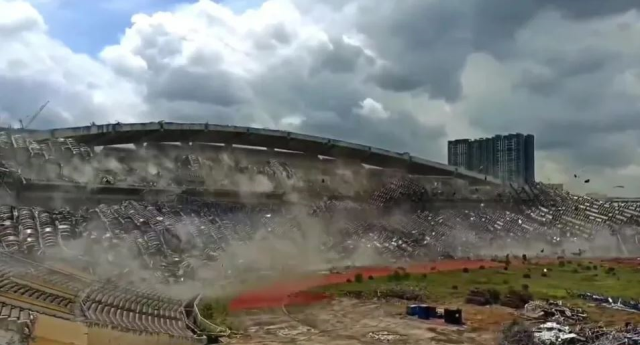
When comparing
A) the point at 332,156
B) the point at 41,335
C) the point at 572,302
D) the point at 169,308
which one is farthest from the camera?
the point at 332,156

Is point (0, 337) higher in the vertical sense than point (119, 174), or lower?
lower

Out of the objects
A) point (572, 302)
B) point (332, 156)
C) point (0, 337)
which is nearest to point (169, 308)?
point (0, 337)

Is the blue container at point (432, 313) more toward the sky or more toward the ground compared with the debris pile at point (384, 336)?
more toward the sky

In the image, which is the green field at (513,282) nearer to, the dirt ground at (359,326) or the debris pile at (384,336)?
the dirt ground at (359,326)

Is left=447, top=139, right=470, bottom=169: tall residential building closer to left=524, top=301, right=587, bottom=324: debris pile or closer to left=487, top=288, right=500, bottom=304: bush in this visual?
left=487, top=288, right=500, bottom=304: bush

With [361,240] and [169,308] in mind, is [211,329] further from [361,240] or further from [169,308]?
[361,240]

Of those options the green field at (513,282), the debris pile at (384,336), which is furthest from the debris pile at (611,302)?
the debris pile at (384,336)

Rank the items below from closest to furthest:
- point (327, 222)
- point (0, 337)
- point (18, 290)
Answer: point (0, 337)
point (18, 290)
point (327, 222)

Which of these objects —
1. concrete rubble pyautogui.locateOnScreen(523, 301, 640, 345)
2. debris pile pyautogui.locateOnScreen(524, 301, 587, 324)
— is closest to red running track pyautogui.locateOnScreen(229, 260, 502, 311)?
debris pile pyautogui.locateOnScreen(524, 301, 587, 324)
